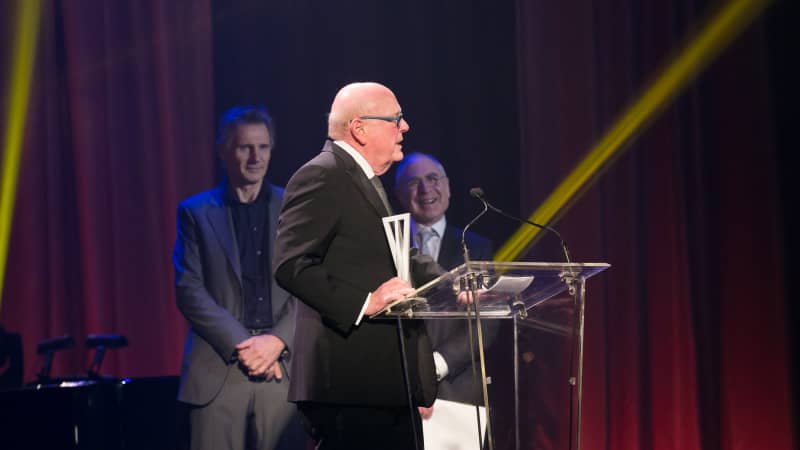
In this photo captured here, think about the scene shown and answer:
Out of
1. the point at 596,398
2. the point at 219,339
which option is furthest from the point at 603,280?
the point at 219,339

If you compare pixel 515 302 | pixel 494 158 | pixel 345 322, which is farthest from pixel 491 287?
pixel 494 158

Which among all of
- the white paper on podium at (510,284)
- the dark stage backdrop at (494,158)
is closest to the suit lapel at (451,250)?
the dark stage backdrop at (494,158)

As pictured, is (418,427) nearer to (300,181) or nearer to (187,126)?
(300,181)

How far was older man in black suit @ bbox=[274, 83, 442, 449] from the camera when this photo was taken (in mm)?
2523

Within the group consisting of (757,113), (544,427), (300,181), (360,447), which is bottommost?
(544,427)

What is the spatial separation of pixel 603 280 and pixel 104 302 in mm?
2677

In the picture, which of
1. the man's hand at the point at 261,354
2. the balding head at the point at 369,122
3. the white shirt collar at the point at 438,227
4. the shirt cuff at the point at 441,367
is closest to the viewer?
the balding head at the point at 369,122

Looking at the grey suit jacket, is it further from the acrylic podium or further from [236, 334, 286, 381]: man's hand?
the acrylic podium

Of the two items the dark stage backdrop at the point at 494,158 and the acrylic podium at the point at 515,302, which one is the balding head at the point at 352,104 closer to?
the acrylic podium at the point at 515,302

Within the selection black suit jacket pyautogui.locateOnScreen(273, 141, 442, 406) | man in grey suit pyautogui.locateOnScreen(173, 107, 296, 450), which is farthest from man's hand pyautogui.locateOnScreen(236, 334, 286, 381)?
black suit jacket pyautogui.locateOnScreen(273, 141, 442, 406)

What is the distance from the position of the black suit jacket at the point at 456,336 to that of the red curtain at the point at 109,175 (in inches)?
63.0

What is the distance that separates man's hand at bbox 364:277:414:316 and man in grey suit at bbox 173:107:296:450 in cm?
198

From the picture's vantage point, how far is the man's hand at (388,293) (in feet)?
7.83

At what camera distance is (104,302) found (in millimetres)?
5246
